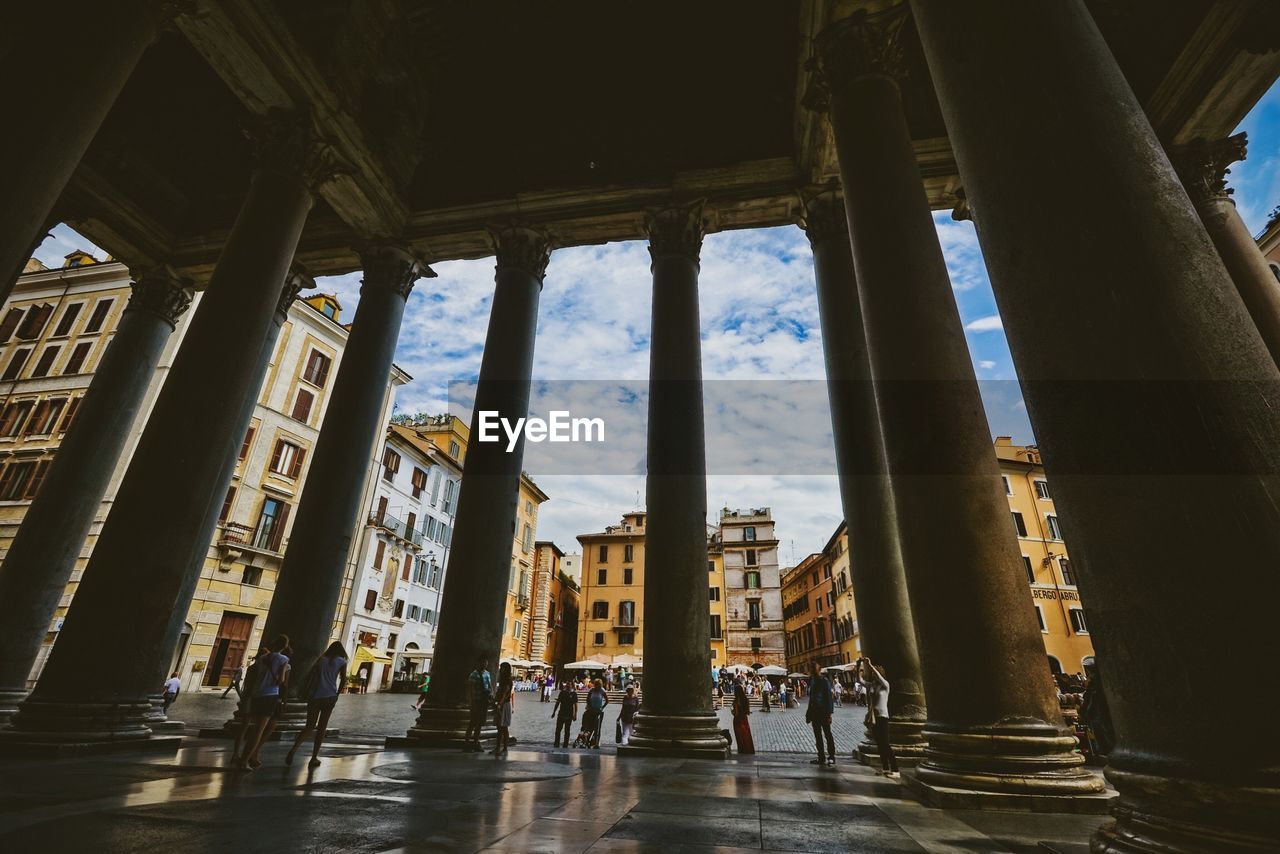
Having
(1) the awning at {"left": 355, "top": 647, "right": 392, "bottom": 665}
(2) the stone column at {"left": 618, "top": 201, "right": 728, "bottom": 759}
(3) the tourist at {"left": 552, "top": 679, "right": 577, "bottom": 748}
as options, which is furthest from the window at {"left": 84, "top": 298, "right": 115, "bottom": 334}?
(2) the stone column at {"left": 618, "top": 201, "right": 728, "bottom": 759}

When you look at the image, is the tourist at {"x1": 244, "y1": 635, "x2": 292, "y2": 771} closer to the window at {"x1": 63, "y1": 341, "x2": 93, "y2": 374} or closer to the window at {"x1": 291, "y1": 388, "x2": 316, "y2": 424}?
the window at {"x1": 291, "y1": 388, "x2": 316, "y2": 424}

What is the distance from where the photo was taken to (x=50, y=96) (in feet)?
18.6

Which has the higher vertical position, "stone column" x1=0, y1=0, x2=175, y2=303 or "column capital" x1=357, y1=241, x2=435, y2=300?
"column capital" x1=357, y1=241, x2=435, y2=300

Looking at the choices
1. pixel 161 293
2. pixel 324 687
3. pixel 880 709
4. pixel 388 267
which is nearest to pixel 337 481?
pixel 324 687

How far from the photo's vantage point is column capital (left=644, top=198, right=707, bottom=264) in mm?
11508

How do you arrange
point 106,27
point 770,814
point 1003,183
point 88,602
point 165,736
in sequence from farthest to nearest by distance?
point 165,736, point 88,602, point 106,27, point 770,814, point 1003,183

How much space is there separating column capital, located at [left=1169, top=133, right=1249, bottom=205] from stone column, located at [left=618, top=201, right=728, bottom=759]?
867 cm

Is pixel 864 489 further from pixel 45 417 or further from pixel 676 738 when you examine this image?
pixel 45 417

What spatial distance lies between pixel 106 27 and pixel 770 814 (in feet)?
32.4

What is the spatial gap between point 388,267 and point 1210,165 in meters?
15.5

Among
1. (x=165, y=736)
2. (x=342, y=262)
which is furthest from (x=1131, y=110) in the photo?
(x=342, y=262)

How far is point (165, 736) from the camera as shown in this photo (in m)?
7.46

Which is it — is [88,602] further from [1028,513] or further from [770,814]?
[1028,513]

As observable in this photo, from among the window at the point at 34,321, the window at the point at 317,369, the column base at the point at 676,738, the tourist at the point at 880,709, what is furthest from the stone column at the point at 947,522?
the window at the point at 34,321
